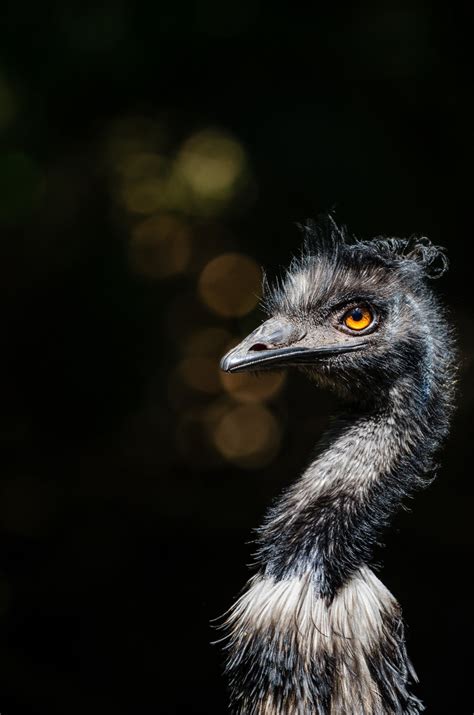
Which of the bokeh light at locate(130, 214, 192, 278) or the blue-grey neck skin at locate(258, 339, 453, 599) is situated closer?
the blue-grey neck skin at locate(258, 339, 453, 599)

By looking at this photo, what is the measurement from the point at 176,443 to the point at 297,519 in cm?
306

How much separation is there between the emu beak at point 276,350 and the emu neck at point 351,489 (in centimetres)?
14

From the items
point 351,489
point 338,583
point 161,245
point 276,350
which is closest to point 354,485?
point 351,489

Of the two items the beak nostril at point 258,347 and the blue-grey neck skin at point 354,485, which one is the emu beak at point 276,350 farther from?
the blue-grey neck skin at point 354,485

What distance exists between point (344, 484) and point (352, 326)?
32cm

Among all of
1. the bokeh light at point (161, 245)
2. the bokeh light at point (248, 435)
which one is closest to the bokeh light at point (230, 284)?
the bokeh light at point (161, 245)

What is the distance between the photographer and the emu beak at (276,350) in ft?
6.43

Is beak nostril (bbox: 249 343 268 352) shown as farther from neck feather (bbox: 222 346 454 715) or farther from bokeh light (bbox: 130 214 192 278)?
bokeh light (bbox: 130 214 192 278)

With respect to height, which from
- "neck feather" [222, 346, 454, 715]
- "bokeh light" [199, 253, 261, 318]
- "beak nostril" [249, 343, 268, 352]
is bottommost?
"neck feather" [222, 346, 454, 715]

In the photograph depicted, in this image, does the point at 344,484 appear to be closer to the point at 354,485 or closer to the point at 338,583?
the point at 354,485

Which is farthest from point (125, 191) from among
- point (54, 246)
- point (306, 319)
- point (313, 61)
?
point (306, 319)

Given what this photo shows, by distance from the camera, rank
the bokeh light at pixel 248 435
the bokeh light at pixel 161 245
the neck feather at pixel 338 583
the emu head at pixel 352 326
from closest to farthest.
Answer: the neck feather at pixel 338 583 → the emu head at pixel 352 326 → the bokeh light at pixel 161 245 → the bokeh light at pixel 248 435

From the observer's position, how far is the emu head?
6.58 ft

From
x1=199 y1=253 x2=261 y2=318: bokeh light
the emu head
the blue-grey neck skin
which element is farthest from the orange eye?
x1=199 y1=253 x2=261 y2=318: bokeh light
